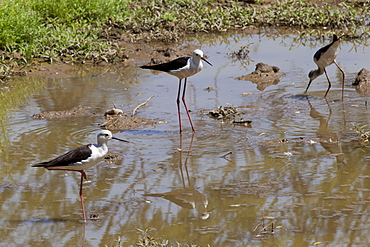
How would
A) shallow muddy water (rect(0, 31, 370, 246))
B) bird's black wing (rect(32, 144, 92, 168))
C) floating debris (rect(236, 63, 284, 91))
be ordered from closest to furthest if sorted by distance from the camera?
shallow muddy water (rect(0, 31, 370, 246))
bird's black wing (rect(32, 144, 92, 168))
floating debris (rect(236, 63, 284, 91))

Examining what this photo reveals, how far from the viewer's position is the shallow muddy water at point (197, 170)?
4.96 metres

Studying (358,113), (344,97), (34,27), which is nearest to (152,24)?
(34,27)

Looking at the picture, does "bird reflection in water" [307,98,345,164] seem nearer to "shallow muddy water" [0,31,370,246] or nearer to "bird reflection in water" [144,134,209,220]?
"shallow muddy water" [0,31,370,246]

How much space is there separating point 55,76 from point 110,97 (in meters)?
1.90

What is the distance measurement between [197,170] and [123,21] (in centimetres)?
847

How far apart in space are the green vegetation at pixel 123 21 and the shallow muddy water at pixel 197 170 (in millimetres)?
1432

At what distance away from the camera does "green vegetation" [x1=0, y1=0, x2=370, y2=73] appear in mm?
11797

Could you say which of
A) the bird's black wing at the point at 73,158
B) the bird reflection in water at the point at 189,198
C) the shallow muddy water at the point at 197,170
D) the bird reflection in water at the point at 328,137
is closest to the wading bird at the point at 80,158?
the bird's black wing at the point at 73,158

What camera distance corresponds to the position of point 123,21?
1423cm

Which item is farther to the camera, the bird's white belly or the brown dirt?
the brown dirt

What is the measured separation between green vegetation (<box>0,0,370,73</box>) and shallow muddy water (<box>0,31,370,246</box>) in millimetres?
1432

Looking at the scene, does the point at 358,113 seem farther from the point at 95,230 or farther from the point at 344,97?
the point at 95,230

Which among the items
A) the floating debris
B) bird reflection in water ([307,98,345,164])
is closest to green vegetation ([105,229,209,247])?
bird reflection in water ([307,98,345,164])

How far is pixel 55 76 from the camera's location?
1118 centimetres
